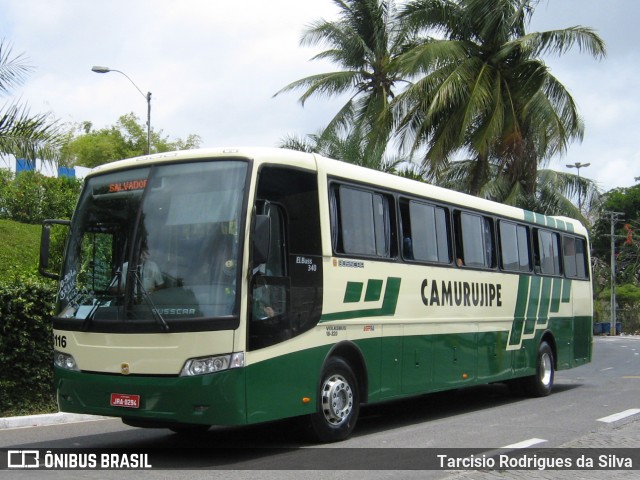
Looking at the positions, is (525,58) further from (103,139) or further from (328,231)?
(103,139)

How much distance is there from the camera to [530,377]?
1533 centimetres

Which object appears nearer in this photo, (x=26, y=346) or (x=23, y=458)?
(x=23, y=458)

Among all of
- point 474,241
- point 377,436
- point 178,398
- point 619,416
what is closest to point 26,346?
point 178,398

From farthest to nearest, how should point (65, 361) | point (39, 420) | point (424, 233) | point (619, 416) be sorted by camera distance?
point (424, 233) < point (619, 416) < point (39, 420) < point (65, 361)

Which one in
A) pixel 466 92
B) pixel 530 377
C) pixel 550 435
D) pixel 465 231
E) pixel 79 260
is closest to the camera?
pixel 79 260

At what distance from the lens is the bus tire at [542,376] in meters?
15.3

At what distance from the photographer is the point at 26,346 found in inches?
466

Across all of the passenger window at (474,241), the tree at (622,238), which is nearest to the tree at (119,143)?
the tree at (622,238)

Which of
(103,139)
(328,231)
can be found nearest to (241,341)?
(328,231)

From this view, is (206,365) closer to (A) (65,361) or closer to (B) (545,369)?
(A) (65,361)

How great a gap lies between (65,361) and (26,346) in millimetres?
3123

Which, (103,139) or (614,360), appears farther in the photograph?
(103,139)

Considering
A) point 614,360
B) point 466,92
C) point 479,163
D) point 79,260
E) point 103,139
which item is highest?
point 103,139

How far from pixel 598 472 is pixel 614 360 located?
20840 mm
